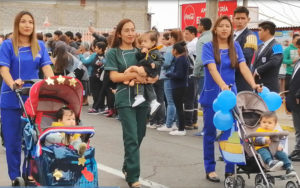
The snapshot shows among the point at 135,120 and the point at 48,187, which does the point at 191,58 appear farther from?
the point at 48,187

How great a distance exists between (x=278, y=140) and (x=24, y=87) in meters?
Answer: 2.95

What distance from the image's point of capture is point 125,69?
6.93 metres

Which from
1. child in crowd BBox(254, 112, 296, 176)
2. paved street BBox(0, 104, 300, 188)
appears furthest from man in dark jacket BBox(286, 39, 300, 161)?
child in crowd BBox(254, 112, 296, 176)

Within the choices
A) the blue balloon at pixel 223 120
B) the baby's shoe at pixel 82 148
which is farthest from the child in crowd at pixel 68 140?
the blue balloon at pixel 223 120

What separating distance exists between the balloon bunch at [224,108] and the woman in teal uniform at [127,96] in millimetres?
862

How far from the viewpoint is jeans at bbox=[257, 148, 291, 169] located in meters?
6.45

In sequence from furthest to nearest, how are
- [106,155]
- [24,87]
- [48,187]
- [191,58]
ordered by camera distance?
[191,58] < [106,155] < [24,87] < [48,187]

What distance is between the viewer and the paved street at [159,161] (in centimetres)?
743

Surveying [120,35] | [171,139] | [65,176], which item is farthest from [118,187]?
[171,139]

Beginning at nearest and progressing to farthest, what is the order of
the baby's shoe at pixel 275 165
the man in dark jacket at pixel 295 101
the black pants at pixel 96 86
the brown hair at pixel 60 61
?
the baby's shoe at pixel 275 165
the man in dark jacket at pixel 295 101
the brown hair at pixel 60 61
the black pants at pixel 96 86

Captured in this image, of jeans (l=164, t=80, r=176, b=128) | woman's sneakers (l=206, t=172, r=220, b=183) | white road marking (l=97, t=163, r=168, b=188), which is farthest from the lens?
jeans (l=164, t=80, r=176, b=128)

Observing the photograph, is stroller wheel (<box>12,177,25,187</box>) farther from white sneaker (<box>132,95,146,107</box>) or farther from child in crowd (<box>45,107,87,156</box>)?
white sneaker (<box>132,95,146,107</box>)

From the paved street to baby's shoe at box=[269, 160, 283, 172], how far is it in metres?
0.95

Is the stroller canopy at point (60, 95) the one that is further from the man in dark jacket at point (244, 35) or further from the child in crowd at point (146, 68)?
the man in dark jacket at point (244, 35)
